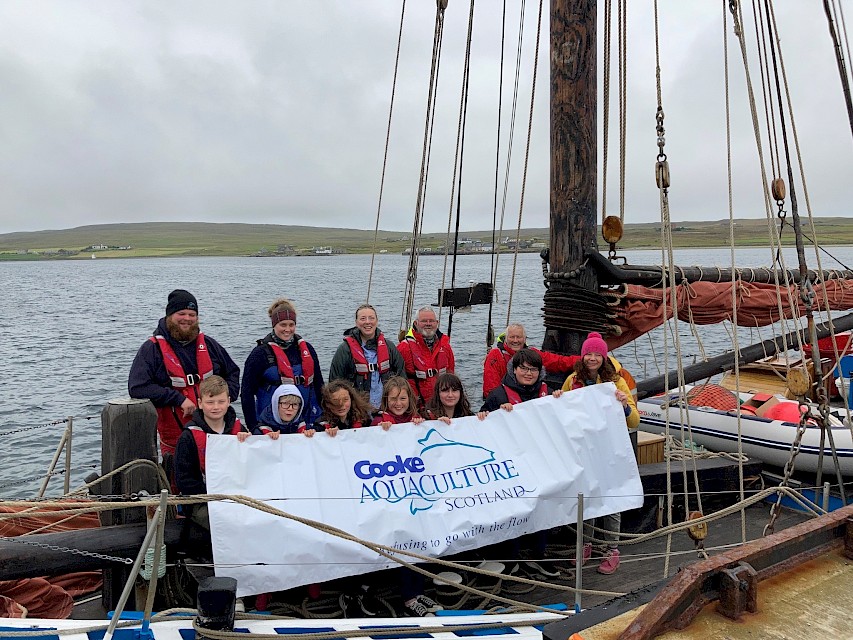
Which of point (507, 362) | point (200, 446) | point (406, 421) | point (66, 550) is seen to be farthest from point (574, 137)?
point (66, 550)

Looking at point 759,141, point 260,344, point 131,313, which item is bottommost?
point 131,313

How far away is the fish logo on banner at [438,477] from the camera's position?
15.6 ft

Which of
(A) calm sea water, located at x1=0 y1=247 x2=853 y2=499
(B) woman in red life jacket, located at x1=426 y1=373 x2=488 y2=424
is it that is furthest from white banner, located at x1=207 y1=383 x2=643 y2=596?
(A) calm sea water, located at x1=0 y1=247 x2=853 y2=499

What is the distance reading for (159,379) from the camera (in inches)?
216

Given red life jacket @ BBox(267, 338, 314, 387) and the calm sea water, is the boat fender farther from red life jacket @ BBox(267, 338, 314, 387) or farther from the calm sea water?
red life jacket @ BBox(267, 338, 314, 387)

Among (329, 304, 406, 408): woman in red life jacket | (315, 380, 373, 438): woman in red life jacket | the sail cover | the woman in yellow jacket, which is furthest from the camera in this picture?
the sail cover

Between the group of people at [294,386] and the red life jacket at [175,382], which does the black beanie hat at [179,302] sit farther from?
the red life jacket at [175,382]

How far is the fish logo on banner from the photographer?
4.76 metres

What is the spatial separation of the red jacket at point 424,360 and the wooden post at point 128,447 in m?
2.89

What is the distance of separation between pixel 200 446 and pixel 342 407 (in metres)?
1.10

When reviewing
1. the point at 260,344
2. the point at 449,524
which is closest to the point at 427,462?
the point at 449,524

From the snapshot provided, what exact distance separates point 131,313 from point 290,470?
43190mm

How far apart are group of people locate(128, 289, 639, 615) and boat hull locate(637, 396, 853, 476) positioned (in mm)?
2083

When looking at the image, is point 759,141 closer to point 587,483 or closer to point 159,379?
point 587,483
